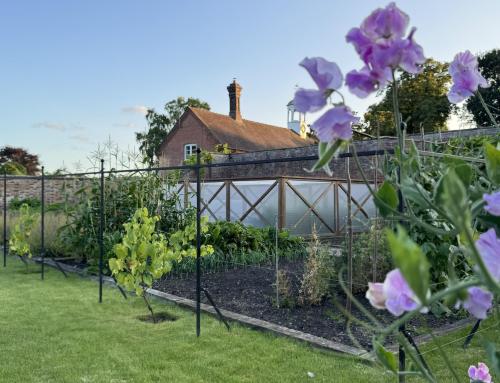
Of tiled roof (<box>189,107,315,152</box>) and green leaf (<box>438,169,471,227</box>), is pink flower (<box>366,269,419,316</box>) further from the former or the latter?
tiled roof (<box>189,107,315,152</box>)

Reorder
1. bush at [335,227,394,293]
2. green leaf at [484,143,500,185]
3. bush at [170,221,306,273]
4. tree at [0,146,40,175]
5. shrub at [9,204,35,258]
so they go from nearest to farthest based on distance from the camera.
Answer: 1. green leaf at [484,143,500,185]
2. bush at [335,227,394,293]
3. bush at [170,221,306,273]
4. shrub at [9,204,35,258]
5. tree at [0,146,40,175]

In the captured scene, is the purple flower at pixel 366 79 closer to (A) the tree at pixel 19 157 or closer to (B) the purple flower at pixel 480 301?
(B) the purple flower at pixel 480 301

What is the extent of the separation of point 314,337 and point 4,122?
1291cm

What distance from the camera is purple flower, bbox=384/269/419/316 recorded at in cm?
48

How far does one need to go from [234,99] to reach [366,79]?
27.1 m

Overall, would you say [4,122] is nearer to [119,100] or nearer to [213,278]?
[119,100]

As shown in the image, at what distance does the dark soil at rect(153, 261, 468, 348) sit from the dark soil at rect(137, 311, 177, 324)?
45cm

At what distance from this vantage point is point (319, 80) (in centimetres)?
60

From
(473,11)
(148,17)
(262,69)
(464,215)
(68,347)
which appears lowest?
(68,347)

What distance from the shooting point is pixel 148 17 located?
346 inches

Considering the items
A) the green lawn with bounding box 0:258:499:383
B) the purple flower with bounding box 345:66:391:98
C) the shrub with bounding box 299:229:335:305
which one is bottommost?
the green lawn with bounding box 0:258:499:383

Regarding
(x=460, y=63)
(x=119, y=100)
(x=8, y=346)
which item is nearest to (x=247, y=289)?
(x=8, y=346)

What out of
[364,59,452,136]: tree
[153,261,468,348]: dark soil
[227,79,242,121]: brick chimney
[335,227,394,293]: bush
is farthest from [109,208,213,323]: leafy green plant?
Result: [227,79,242,121]: brick chimney

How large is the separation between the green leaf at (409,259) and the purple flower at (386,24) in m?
0.31
